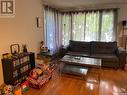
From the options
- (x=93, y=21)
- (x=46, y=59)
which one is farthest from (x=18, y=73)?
(x=93, y=21)

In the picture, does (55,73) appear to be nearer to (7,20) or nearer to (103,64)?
(103,64)

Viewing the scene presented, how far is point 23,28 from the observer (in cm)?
333

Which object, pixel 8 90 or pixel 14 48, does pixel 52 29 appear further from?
pixel 8 90

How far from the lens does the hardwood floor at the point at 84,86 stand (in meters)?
Answer: 2.59

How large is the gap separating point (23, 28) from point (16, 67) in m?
1.10

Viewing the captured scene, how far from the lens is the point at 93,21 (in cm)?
508

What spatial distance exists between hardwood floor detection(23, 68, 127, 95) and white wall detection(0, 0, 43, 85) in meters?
1.07

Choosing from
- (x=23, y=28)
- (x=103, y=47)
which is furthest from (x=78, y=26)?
(x=23, y=28)

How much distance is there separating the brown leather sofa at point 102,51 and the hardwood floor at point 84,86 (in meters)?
0.45

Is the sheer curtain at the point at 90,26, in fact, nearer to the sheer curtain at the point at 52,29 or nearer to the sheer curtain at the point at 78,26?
the sheer curtain at the point at 78,26

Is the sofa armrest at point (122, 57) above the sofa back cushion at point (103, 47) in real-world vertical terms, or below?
below

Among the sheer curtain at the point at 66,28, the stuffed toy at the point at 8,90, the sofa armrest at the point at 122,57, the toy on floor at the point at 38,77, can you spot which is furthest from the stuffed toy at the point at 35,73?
the sheer curtain at the point at 66,28

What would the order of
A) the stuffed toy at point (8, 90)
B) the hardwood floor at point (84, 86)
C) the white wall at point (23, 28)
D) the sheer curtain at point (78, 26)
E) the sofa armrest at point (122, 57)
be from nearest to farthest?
the stuffed toy at point (8, 90), the hardwood floor at point (84, 86), the white wall at point (23, 28), the sofa armrest at point (122, 57), the sheer curtain at point (78, 26)

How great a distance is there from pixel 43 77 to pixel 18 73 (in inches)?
23.3
